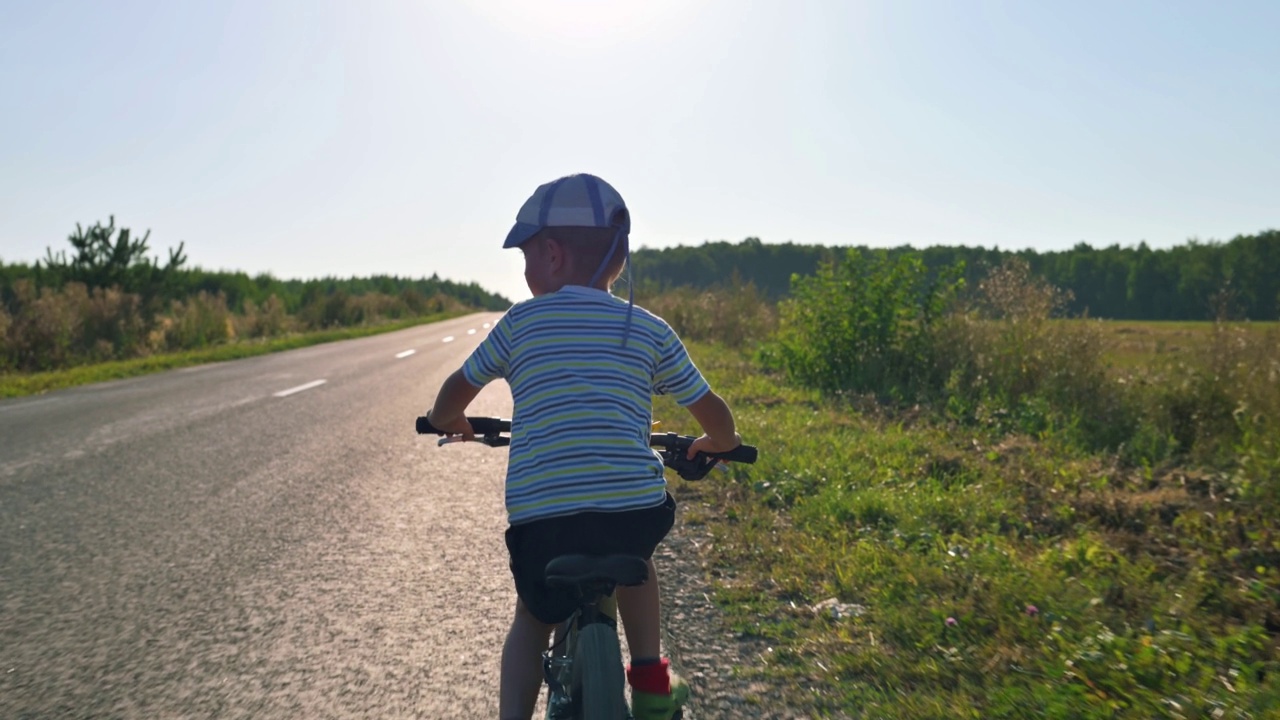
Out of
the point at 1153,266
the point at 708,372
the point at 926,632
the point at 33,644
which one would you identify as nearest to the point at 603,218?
the point at 926,632

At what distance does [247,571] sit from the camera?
15.6 ft

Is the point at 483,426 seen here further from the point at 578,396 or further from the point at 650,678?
the point at 650,678

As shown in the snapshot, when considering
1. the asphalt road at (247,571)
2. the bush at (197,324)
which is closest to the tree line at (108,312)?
the bush at (197,324)

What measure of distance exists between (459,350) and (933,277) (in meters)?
13.4

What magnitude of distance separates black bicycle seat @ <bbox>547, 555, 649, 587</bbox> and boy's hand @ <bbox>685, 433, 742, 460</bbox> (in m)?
0.67

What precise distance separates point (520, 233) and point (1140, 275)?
41.3m

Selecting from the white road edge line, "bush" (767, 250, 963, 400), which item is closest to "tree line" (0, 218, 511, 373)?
the white road edge line

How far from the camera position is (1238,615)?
4.00 metres

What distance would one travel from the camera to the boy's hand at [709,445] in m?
2.61

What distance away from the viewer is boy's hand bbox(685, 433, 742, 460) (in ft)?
8.56

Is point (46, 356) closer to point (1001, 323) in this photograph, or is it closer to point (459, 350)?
point (459, 350)

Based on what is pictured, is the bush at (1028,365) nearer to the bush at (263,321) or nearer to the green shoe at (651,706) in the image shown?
the green shoe at (651,706)

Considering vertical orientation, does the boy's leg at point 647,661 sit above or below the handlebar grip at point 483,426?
below

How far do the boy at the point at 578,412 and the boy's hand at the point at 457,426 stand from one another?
2.6 inches
